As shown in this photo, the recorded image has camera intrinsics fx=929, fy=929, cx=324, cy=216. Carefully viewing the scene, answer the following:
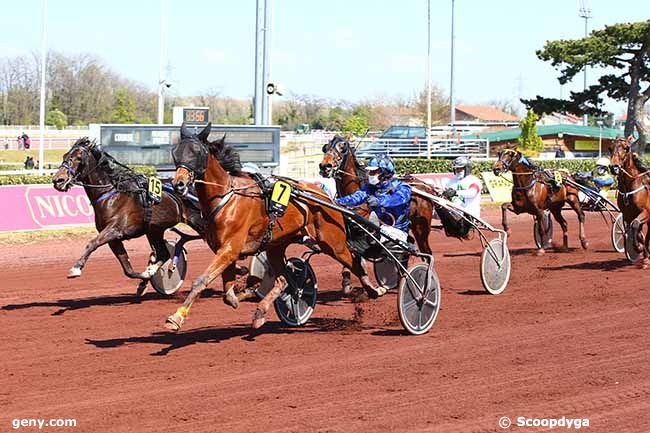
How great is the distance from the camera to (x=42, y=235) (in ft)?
58.2

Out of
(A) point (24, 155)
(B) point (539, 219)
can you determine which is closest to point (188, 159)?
(B) point (539, 219)

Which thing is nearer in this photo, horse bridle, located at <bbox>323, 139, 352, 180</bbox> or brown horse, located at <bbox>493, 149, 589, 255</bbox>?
horse bridle, located at <bbox>323, 139, 352, 180</bbox>

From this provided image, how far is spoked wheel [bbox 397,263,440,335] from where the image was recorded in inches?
335

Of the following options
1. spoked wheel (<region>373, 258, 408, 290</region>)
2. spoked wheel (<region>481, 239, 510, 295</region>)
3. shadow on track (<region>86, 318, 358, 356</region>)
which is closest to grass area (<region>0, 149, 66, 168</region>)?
spoked wheel (<region>373, 258, 408, 290</region>)

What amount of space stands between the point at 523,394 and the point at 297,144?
4193 centimetres

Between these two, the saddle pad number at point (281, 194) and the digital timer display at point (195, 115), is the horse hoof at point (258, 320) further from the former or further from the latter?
the digital timer display at point (195, 115)

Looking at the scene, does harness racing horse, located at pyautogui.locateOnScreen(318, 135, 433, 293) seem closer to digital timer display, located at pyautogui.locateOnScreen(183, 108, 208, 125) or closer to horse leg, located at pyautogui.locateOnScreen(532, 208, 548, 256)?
horse leg, located at pyautogui.locateOnScreen(532, 208, 548, 256)

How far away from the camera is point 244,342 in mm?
8344

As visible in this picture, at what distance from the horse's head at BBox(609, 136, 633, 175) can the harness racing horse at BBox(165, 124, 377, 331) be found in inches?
247

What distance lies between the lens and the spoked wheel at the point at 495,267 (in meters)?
11.3

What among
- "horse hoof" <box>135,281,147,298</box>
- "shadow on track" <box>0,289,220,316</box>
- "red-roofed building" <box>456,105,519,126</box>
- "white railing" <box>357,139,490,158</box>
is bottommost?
"shadow on track" <box>0,289,220,316</box>

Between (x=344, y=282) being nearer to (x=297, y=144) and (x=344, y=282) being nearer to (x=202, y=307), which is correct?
(x=202, y=307)


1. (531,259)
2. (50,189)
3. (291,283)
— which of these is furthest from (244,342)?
(50,189)

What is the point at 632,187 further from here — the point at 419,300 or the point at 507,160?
the point at 419,300
